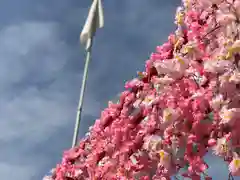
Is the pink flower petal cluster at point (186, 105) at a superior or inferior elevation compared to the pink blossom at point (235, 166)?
superior

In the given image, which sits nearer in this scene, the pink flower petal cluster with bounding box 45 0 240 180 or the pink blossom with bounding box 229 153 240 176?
the pink blossom with bounding box 229 153 240 176

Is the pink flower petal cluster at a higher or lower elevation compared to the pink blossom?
higher

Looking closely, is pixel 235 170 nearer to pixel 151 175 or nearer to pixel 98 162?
pixel 151 175

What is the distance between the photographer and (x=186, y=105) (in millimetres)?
2762

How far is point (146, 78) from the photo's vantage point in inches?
133

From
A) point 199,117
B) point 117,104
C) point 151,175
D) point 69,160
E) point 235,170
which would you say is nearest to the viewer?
point 235,170

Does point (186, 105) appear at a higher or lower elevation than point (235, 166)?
higher

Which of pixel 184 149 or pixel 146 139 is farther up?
pixel 146 139

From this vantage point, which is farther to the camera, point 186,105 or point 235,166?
point 186,105

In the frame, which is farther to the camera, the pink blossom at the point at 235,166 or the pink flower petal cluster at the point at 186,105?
the pink flower petal cluster at the point at 186,105

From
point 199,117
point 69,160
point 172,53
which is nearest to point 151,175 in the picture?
point 199,117

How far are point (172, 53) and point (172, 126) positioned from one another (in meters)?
0.60

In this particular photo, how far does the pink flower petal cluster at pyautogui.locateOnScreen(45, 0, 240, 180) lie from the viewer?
2557mm

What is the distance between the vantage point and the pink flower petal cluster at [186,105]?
2557mm
